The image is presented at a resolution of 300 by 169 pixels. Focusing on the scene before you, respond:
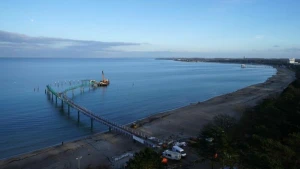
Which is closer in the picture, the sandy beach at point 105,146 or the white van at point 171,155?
the white van at point 171,155

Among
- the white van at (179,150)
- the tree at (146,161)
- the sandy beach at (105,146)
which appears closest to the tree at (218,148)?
the tree at (146,161)

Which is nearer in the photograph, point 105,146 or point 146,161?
point 146,161

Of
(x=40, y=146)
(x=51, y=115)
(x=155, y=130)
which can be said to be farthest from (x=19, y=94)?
(x=155, y=130)

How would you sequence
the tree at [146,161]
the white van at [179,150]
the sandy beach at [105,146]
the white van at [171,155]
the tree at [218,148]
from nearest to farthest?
the tree at [146,161] → the tree at [218,148] → the white van at [171,155] → the white van at [179,150] → the sandy beach at [105,146]

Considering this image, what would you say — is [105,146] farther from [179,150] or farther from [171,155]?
[179,150]

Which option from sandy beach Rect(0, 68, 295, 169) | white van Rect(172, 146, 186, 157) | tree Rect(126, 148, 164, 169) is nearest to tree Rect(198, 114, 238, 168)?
tree Rect(126, 148, 164, 169)

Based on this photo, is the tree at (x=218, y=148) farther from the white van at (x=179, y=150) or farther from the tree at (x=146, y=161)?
the white van at (x=179, y=150)

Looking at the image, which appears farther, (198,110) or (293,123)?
(198,110)

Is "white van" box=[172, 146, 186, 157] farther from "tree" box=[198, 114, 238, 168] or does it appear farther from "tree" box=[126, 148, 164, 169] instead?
"tree" box=[126, 148, 164, 169]

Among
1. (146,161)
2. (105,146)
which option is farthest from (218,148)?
(105,146)

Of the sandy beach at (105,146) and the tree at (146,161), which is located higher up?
the tree at (146,161)

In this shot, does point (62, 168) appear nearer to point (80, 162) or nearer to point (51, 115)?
point (80, 162)
